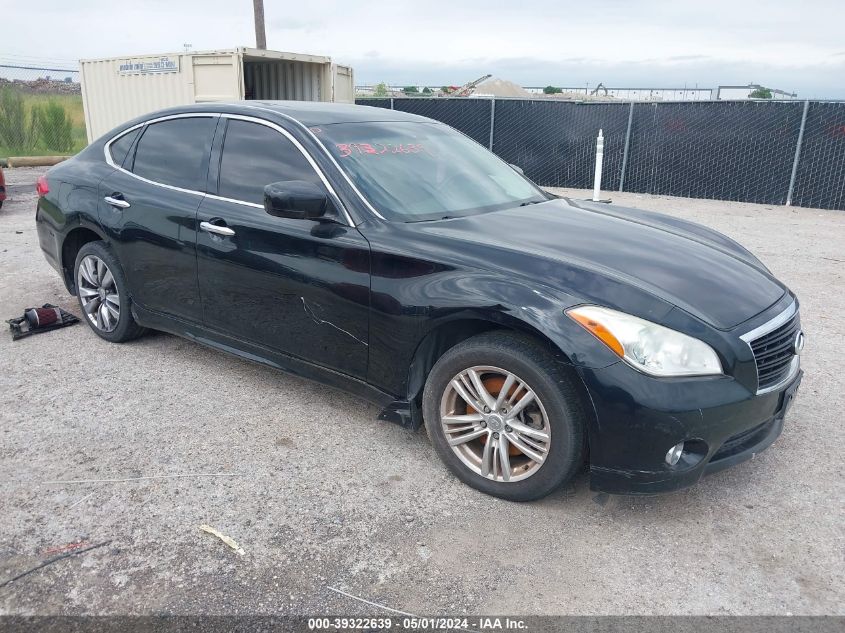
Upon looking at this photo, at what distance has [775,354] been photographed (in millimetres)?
3047

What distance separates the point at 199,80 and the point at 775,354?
1164 cm

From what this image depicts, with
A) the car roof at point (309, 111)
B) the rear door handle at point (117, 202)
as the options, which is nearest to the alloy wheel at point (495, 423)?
the car roof at point (309, 111)

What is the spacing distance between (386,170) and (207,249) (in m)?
1.14

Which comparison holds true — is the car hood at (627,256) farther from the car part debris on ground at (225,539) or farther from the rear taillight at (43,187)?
the rear taillight at (43,187)

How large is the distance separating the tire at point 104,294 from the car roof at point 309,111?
1.08 meters

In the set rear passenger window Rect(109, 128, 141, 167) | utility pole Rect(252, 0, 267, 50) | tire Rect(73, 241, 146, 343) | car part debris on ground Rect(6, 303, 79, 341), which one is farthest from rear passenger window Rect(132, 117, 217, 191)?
utility pole Rect(252, 0, 267, 50)

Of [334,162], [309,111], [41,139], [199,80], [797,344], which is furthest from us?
[41,139]

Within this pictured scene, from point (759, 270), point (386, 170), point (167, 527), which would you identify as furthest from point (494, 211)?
point (167, 527)

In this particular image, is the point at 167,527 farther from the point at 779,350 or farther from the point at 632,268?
the point at 779,350

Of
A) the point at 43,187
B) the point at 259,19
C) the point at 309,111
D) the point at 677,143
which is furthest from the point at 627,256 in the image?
the point at 259,19

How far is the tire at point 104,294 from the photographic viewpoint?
472cm

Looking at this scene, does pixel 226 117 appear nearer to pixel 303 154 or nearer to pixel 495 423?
pixel 303 154

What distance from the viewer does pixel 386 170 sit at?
12.4ft

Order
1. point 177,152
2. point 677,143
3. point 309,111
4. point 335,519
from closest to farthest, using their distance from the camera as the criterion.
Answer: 1. point 335,519
2. point 309,111
3. point 177,152
4. point 677,143
